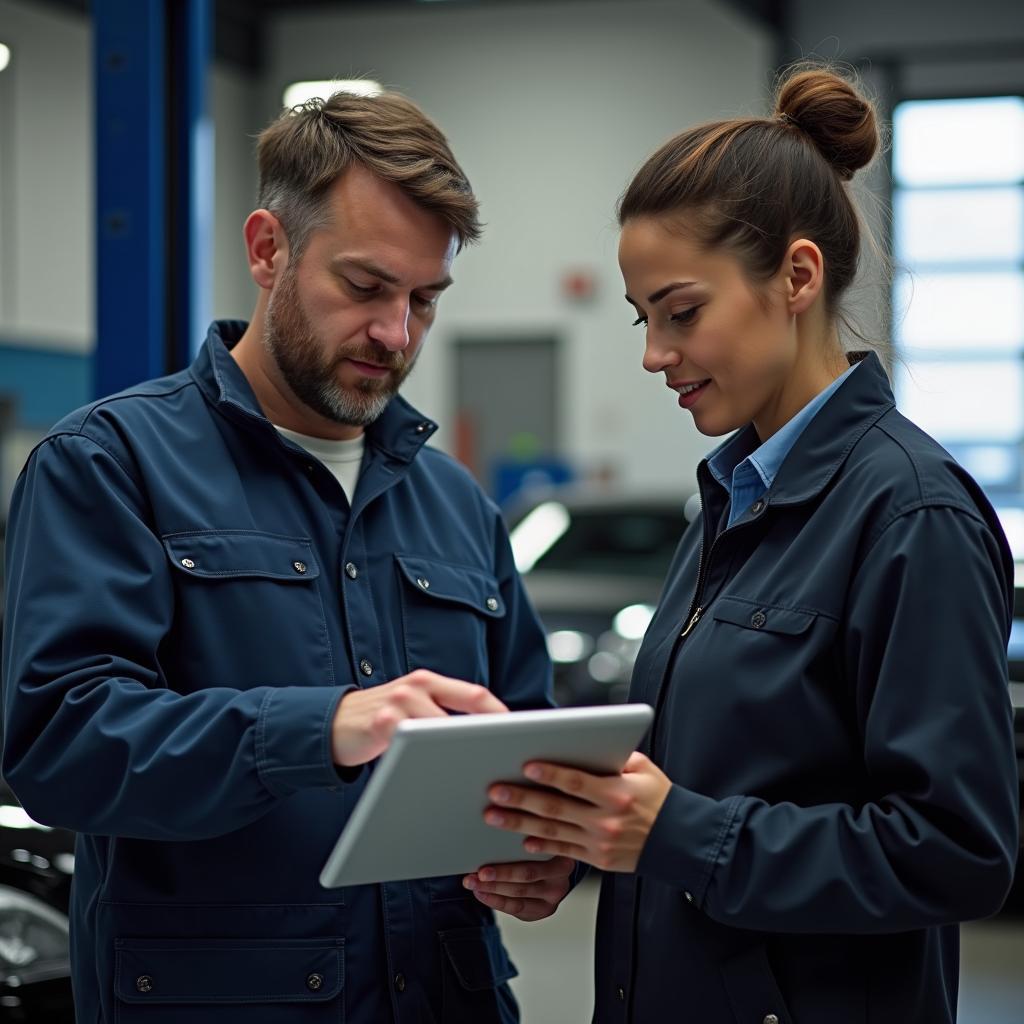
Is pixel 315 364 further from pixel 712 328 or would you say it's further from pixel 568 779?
pixel 568 779

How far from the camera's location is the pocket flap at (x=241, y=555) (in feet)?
5.53

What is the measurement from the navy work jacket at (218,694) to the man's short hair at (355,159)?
197mm

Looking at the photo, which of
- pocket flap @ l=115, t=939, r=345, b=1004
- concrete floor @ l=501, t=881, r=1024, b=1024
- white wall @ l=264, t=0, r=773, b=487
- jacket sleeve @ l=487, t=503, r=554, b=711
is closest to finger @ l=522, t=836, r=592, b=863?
pocket flap @ l=115, t=939, r=345, b=1004

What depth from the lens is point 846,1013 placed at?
1441mm

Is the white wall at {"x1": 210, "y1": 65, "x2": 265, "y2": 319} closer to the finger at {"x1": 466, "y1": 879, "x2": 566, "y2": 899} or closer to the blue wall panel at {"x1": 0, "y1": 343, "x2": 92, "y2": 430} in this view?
the blue wall panel at {"x1": 0, "y1": 343, "x2": 92, "y2": 430}

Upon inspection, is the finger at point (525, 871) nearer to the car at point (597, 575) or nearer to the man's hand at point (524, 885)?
the man's hand at point (524, 885)

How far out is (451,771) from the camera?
131 cm

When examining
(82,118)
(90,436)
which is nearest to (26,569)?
(90,436)

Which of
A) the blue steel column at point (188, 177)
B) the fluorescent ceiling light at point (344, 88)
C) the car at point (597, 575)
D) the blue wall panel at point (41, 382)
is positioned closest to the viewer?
the fluorescent ceiling light at point (344, 88)

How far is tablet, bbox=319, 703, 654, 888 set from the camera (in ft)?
4.12

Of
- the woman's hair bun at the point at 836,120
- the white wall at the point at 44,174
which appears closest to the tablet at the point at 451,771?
the woman's hair bun at the point at 836,120

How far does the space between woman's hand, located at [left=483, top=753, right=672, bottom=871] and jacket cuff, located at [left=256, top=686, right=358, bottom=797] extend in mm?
172

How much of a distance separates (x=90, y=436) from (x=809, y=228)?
2.65ft

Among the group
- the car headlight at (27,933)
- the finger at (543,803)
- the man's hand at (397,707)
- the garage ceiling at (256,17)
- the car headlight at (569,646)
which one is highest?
the garage ceiling at (256,17)
